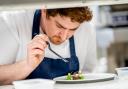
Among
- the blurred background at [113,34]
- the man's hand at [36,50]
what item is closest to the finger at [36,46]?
the man's hand at [36,50]

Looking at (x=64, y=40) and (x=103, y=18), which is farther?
(x=103, y=18)

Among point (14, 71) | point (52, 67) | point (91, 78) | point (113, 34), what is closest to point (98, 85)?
point (91, 78)

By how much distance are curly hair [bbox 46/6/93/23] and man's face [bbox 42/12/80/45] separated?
0.06 feet

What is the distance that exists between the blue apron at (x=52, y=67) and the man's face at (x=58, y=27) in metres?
0.04

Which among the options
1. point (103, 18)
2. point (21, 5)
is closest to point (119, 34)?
point (103, 18)

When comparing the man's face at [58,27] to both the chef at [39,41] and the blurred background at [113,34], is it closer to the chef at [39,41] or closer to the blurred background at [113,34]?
the chef at [39,41]

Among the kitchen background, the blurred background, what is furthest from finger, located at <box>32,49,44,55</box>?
the kitchen background

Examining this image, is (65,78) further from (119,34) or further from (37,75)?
(119,34)

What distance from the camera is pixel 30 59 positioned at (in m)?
1.29

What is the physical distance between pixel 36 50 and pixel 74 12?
0.23 metres

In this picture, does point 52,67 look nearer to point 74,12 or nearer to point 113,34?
point 74,12

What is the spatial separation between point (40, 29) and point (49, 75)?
0.21m

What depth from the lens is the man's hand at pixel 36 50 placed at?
4.18 ft

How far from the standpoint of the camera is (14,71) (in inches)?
51.1
